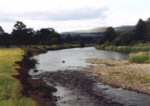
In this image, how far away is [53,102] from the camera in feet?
63.7

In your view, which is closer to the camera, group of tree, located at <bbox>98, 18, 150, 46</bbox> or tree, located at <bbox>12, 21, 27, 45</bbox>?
tree, located at <bbox>12, 21, 27, 45</bbox>

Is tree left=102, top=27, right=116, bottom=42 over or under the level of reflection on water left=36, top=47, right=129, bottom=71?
over

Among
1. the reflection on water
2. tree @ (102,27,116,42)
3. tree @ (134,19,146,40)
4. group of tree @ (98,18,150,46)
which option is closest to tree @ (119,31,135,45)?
group of tree @ (98,18,150,46)

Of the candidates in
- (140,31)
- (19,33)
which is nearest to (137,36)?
(140,31)

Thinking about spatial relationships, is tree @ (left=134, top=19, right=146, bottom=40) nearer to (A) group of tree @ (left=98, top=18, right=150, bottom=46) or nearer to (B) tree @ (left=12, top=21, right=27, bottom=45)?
(A) group of tree @ (left=98, top=18, right=150, bottom=46)

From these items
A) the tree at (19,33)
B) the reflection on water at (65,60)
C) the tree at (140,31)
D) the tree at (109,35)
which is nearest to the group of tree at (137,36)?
the tree at (140,31)

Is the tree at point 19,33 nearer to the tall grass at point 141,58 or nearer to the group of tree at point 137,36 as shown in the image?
the group of tree at point 137,36

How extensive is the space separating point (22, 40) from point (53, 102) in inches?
3921

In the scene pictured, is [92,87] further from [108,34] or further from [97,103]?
[108,34]

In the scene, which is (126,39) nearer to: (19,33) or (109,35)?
(109,35)

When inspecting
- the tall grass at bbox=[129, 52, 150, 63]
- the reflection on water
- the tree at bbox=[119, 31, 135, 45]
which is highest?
the tree at bbox=[119, 31, 135, 45]

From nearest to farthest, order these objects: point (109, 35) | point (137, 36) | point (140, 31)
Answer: point (140, 31) < point (137, 36) < point (109, 35)

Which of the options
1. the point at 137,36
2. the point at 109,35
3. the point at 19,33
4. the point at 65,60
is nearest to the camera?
the point at 65,60

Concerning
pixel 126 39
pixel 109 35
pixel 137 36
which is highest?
pixel 109 35
